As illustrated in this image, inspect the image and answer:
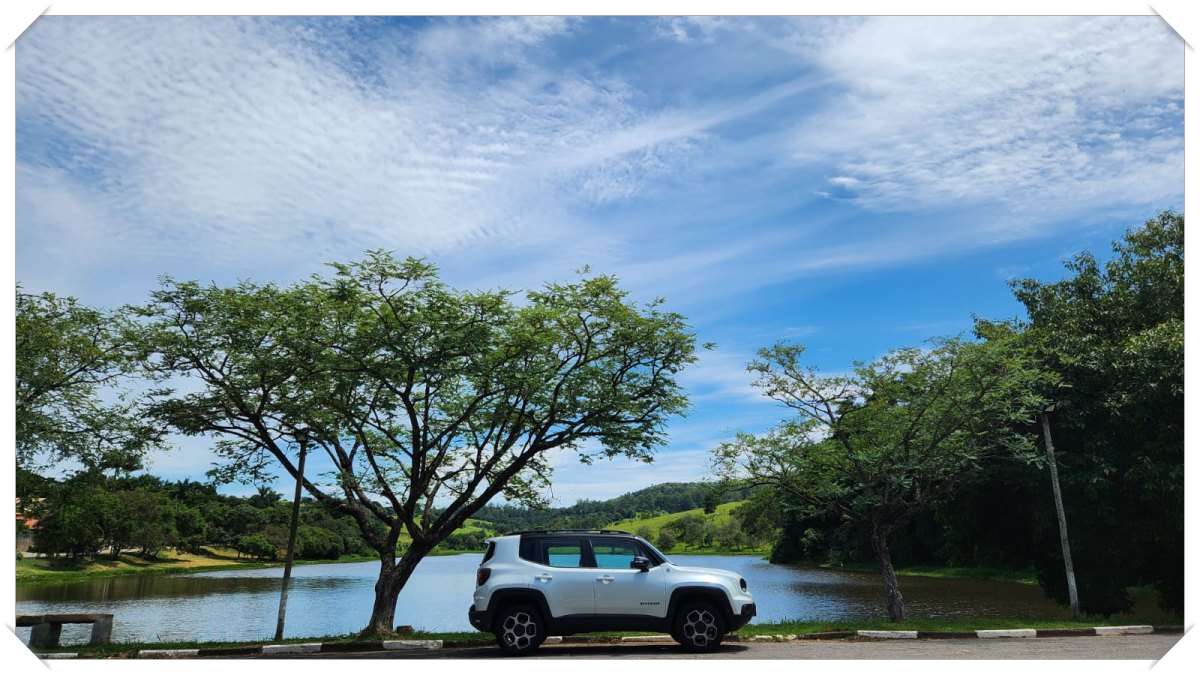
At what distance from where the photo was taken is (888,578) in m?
18.8

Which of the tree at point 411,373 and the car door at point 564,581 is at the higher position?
the tree at point 411,373

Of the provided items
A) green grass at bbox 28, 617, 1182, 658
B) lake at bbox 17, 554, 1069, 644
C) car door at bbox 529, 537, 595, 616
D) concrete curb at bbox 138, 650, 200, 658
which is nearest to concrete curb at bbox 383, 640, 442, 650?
green grass at bbox 28, 617, 1182, 658

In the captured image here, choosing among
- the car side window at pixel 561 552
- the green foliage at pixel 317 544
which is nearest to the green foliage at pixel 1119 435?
the car side window at pixel 561 552

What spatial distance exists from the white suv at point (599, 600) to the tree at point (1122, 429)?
13.5m

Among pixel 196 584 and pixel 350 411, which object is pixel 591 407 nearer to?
pixel 350 411

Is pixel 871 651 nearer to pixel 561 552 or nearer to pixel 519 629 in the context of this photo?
pixel 561 552

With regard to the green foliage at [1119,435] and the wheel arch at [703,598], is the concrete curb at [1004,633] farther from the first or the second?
the green foliage at [1119,435]

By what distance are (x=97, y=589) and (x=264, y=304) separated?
41.6 m

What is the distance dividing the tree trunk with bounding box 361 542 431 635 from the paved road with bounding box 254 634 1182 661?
9.07 ft

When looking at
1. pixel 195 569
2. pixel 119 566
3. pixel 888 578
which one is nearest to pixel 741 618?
pixel 888 578

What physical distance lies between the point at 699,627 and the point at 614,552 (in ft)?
5.45

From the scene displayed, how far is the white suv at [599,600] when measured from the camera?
37.6ft
